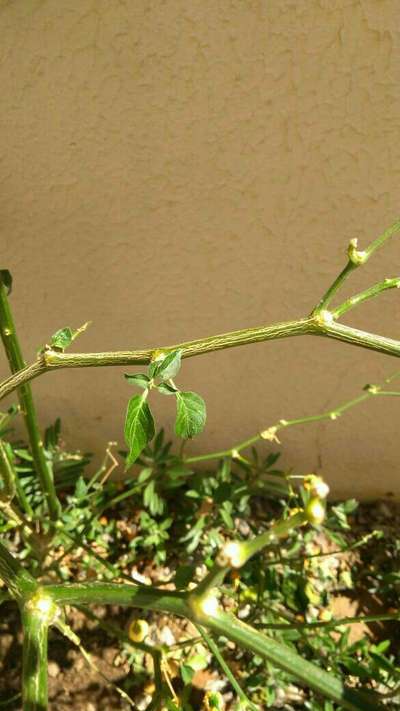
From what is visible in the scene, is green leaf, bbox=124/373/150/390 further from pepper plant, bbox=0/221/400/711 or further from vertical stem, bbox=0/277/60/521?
vertical stem, bbox=0/277/60/521

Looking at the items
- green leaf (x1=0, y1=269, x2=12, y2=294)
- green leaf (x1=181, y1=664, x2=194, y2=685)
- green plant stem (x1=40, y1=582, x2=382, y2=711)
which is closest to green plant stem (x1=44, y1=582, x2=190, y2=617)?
green plant stem (x1=40, y1=582, x2=382, y2=711)

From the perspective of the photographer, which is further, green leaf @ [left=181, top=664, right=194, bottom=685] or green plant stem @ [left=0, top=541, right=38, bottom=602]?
green leaf @ [left=181, top=664, right=194, bottom=685]

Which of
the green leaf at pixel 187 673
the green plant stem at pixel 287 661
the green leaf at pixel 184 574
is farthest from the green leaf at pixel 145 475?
the green plant stem at pixel 287 661

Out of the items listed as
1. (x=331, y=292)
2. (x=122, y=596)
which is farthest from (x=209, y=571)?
(x=331, y=292)

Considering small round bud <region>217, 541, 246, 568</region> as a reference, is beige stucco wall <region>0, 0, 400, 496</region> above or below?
above

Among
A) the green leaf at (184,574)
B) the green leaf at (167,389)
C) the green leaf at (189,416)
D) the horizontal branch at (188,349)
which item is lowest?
the green leaf at (184,574)

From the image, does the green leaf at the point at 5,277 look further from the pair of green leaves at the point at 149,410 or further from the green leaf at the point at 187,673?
the green leaf at the point at 187,673
